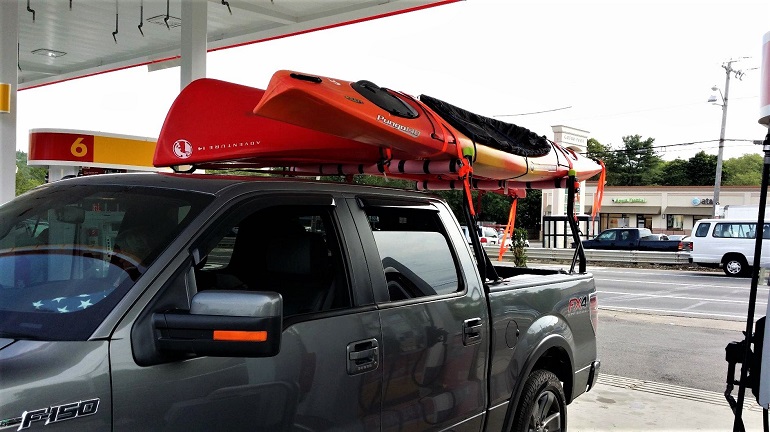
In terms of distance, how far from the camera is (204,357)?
2.26m

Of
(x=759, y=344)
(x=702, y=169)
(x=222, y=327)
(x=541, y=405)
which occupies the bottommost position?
(x=541, y=405)

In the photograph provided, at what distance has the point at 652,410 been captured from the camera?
6441 mm

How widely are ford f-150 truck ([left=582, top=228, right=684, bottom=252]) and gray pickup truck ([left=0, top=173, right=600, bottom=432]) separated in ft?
96.8

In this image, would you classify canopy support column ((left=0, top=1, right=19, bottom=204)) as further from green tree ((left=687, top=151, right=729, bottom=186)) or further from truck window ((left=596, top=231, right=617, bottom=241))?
green tree ((left=687, top=151, right=729, bottom=186))

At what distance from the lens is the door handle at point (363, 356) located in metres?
2.80

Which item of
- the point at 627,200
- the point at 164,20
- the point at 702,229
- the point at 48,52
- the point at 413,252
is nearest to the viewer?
the point at 413,252

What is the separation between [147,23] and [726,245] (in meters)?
19.7

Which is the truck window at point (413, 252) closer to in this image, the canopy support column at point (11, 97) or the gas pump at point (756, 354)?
the gas pump at point (756, 354)

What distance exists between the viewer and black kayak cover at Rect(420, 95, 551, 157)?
4809 millimetres

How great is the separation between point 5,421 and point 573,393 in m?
3.98

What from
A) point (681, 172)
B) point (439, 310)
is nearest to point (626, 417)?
point (439, 310)

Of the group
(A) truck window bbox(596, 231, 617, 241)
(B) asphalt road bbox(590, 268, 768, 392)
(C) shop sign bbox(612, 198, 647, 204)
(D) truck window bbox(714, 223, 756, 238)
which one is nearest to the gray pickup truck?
(B) asphalt road bbox(590, 268, 768, 392)

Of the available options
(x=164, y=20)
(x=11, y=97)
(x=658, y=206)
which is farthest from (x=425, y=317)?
(x=658, y=206)

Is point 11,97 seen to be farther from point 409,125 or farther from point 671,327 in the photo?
point 671,327
